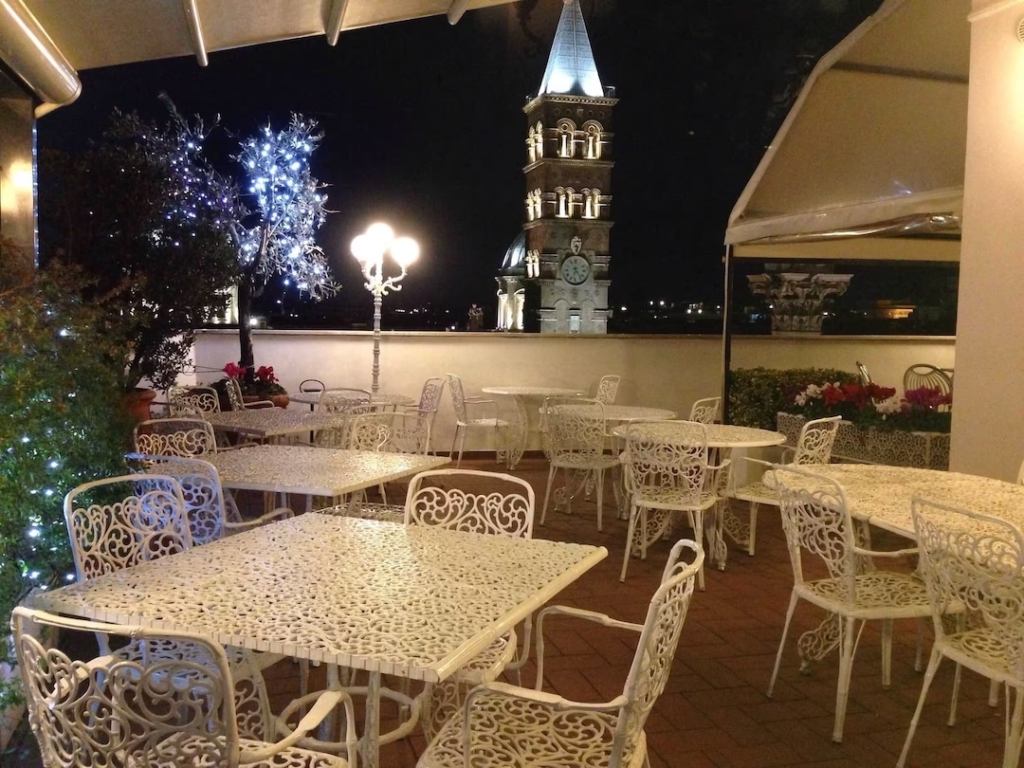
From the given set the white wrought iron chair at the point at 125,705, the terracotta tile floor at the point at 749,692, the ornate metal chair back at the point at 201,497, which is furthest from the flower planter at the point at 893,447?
the white wrought iron chair at the point at 125,705

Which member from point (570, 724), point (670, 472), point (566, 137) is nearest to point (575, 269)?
point (566, 137)

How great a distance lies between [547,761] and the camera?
166 cm

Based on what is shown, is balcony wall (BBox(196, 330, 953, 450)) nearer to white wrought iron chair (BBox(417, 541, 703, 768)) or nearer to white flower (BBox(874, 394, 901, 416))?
white flower (BBox(874, 394, 901, 416))

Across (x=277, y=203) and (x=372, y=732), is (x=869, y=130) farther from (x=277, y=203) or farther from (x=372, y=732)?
(x=372, y=732)

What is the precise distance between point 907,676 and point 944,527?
125 centimetres

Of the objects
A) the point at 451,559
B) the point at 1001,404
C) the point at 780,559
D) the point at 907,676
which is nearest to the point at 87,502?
the point at 451,559

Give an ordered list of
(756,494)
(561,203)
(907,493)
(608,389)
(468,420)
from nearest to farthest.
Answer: (907,493)
(756,494)
(608,389)
(468,420)
(561,203)

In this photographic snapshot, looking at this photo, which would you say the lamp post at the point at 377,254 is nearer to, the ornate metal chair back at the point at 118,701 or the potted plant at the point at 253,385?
the potted plant at the point at 253,385

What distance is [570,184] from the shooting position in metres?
27.5

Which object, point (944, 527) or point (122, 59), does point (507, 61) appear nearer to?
point (122, 59)

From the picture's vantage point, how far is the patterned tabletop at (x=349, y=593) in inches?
59.4

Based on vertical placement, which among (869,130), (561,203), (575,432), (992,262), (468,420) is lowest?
(468,420)

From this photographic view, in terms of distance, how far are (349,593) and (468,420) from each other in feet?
20.6

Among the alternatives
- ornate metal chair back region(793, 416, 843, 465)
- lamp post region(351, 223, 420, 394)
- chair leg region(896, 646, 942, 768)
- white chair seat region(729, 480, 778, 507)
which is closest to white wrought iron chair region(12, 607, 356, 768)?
chair leg region(896, 646, 942, 768)
